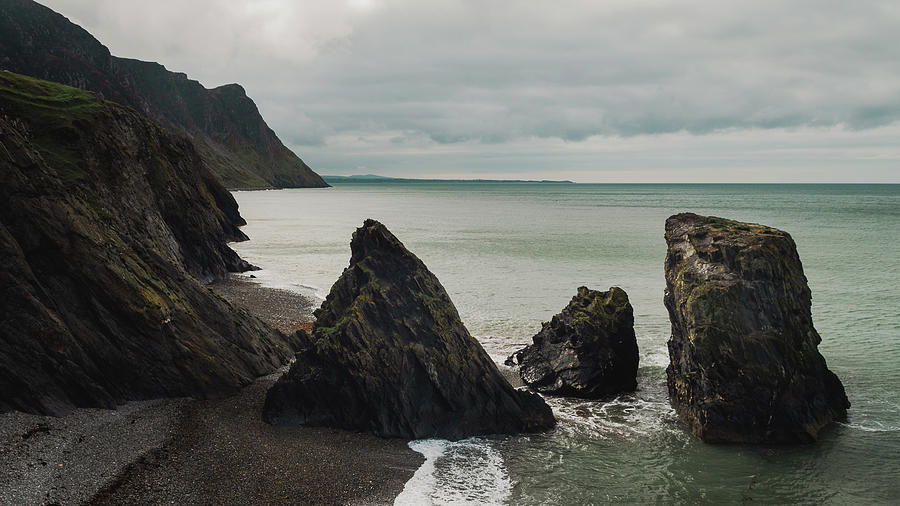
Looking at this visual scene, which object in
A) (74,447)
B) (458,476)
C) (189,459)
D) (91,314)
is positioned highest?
(91,314)

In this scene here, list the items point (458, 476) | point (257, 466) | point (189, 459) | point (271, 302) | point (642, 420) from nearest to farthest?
1. point (189, 459)
2. point (257, 466)
3. point (458, 476)
4. point (642, 420)
5. point (271, 302)

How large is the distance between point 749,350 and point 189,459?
18.4 meters

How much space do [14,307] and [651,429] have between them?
2110 centimetres

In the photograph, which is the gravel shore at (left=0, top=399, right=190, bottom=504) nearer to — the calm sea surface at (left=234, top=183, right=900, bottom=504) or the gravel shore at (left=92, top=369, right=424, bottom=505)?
the gravel shore at (left=92, top=369, right=424, bottom=505)

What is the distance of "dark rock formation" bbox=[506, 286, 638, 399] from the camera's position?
24.1 metres

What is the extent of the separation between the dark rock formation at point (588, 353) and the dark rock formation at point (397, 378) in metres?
3.72

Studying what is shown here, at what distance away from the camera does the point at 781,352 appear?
67.4 feet

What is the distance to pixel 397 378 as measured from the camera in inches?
784

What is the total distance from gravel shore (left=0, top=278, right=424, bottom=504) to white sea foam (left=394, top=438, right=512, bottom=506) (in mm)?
415

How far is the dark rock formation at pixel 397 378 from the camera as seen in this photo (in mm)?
19453

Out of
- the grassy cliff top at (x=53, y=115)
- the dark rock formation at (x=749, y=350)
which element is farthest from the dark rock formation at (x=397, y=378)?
the grassy cliff top at (x=53, y=115)

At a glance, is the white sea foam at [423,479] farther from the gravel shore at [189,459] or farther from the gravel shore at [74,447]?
the gravel shore at [74,447]

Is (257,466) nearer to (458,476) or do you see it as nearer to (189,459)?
(189,459)

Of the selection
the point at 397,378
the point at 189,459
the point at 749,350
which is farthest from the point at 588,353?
the point at 189,459
